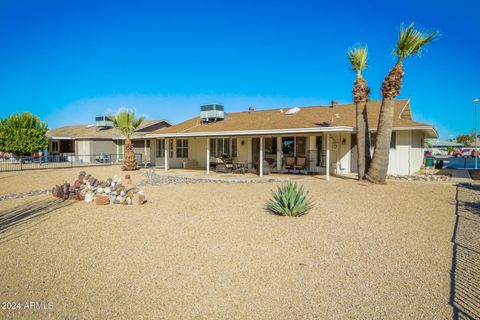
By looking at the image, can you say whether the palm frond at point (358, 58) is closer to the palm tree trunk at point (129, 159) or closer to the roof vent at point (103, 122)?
the palm tree trunk at point (129, 159)

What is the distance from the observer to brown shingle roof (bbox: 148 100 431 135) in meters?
16.7

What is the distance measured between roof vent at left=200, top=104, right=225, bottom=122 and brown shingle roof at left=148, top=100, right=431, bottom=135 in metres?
0.52

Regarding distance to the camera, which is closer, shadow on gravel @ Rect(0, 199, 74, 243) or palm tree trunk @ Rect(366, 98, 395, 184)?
shadow on gravel @ Rect(0, 199, 74, 243)

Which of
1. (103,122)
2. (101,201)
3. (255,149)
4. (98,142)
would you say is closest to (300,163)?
(255,149)

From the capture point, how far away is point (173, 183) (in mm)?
14891

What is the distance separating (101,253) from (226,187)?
8134mm

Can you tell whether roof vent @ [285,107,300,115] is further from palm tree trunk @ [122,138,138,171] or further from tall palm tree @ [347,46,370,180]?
palm tree trunk @ [122,138,138,171]

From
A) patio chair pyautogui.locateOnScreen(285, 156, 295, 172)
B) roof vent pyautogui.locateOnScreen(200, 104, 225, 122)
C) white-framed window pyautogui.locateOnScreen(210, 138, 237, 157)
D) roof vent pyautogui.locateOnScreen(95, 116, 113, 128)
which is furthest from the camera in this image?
roof vent pyautogui.locateOnScreen(95, 116, 113, 128)

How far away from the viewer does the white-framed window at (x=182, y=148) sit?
24375 millimetres

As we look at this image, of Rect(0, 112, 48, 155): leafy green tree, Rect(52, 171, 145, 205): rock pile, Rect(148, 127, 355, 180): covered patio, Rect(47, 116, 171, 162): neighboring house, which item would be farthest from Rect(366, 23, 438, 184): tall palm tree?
Rect(0, 112, 48, 155): leafy green tree

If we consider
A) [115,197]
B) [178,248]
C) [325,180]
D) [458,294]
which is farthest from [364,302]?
[325,180]

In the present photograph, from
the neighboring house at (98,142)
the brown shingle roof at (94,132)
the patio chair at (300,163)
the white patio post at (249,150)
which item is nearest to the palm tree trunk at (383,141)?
the patio chair at (300,163)

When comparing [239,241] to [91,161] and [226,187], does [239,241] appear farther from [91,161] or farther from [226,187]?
[91,161]

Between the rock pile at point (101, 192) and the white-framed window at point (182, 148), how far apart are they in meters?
13.2
